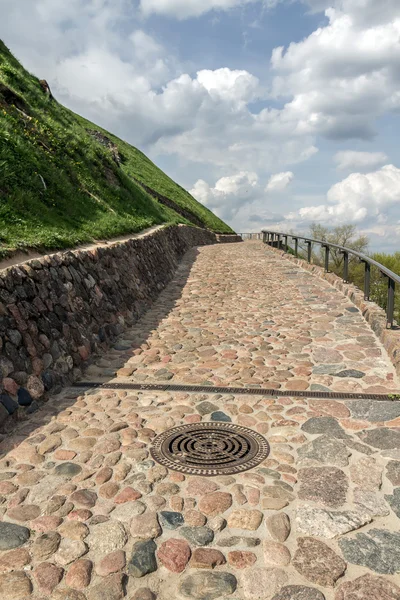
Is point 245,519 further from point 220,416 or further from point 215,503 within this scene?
point 220,416

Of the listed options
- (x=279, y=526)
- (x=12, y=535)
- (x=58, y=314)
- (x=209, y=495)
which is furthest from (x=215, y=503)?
(x=58, y=314)

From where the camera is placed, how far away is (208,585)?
9.61ft

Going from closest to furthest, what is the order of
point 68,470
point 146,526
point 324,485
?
point 146,526, point 324,485, point 68,470

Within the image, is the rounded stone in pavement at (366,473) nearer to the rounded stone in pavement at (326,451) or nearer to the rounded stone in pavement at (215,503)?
the rounded stone in pavement at (326,451)

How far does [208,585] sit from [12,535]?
4.71ft

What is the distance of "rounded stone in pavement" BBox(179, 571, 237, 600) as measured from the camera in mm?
2869

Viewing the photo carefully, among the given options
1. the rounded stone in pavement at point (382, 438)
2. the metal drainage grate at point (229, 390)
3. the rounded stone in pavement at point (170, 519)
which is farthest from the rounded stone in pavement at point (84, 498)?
the rounded stone in pavement at point (382, 438)

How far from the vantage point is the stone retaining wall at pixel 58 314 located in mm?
5691

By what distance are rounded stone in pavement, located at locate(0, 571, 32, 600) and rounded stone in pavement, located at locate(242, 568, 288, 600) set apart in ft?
4.25

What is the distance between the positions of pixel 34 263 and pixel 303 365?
160 inches

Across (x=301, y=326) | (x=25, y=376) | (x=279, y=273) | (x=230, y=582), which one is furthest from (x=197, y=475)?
(x=279, y=273)

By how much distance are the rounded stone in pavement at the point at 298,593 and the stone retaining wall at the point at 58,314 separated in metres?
3.34

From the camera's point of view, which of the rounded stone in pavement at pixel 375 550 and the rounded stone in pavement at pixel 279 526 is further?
the rounded stone in pavement at pixel 279 526

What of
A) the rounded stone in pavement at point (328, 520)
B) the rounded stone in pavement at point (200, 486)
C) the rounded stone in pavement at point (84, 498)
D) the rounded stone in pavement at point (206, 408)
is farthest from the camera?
the rounded stone in pavement at point (206, 408)
